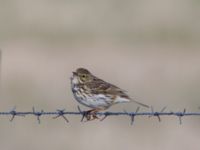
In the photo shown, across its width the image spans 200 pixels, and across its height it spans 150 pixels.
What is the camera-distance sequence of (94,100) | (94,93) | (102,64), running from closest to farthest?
(94,100)
(94,93)
(102,64)

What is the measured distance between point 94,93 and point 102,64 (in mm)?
8339

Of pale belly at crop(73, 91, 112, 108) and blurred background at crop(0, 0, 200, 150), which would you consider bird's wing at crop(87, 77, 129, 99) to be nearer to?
pale belly at crop(73, 91, 112, 108)

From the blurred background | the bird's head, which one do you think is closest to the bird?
the bird's head

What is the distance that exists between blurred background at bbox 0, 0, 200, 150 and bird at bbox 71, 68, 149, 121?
309 centimetres

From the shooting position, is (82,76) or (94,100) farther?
(82,76)

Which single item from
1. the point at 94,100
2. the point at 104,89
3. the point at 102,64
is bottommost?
the point at 94,100

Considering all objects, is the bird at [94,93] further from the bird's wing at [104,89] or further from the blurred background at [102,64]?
the blurred background at [102,64]

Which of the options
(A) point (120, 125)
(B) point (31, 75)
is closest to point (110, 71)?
(B) point (31, 75)

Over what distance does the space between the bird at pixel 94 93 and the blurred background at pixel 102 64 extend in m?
3.09

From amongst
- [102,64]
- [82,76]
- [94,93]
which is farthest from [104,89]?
[102,64]

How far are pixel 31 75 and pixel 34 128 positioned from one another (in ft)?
11.1

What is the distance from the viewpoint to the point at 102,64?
2227cm

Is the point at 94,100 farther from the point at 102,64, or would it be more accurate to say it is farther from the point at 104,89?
the point at 102,64

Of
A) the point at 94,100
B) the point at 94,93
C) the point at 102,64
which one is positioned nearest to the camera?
the point at 94,100
